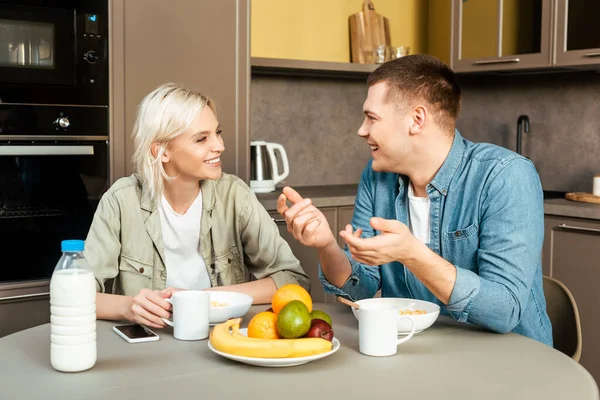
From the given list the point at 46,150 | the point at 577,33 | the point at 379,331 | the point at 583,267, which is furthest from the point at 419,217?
the point at 577,33

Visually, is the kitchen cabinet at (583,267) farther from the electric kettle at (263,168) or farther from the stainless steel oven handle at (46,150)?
the stainless steel oven handle at (46,150)

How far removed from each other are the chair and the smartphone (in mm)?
941

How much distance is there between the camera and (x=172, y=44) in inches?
114

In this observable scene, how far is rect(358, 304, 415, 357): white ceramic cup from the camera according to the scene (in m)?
1.42

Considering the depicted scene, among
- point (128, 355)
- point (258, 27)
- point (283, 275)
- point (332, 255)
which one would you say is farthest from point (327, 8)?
point (128, 355)

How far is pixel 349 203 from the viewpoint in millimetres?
3467

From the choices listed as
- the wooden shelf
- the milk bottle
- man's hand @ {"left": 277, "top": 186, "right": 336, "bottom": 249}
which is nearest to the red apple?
man's hand @ {"left": 277, "top": 186, "right": 336, "bottom": 249}

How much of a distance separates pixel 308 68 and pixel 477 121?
1.10m

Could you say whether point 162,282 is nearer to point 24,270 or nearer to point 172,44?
point 24,270

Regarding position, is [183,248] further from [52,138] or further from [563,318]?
[563,318]

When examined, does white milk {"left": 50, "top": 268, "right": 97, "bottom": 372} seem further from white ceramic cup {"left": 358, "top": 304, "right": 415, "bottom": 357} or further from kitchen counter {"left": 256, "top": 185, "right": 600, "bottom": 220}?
kitchen counter {"left": 256, "top": 185, "right": 600, "bottom": 220}

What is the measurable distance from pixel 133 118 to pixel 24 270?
0.65 metres

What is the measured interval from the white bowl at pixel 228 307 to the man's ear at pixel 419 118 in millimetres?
593

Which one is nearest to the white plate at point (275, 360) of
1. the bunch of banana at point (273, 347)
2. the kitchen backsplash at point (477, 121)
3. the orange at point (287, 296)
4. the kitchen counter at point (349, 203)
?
the bunch of banana at point (273, 347)
